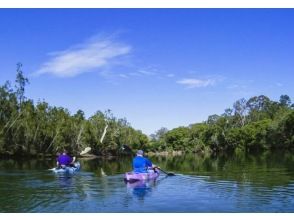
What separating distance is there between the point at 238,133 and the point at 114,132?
28.4 m

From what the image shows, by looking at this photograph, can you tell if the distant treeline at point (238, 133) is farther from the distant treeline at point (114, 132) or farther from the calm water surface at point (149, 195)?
the calm water surface at point (149, 195)

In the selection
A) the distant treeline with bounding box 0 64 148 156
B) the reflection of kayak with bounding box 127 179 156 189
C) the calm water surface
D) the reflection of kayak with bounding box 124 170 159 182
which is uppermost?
the distant treeline with bounding box 0 64 148 156

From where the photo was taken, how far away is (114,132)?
8925 centimetres

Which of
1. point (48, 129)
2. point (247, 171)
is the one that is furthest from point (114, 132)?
point (247, 171)

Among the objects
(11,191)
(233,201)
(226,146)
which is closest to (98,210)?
(233,201)

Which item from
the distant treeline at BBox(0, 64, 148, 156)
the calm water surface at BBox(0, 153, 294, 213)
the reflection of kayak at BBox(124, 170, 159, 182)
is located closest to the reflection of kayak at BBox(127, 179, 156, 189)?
the calm water surface at BBox(0, 153, 294, 213)

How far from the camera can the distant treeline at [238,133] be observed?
9467 centimetres

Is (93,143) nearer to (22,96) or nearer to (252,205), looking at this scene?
(22,96)

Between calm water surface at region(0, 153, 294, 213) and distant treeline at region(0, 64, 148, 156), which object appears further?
distant treeline at region(0, 64, 148, 156)

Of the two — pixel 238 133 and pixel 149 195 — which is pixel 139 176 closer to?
pixel 149 195

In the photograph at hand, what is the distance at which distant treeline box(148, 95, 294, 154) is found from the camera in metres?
94.7

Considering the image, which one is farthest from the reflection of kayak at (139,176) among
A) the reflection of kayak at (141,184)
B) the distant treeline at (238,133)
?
the distant treeline at (238,133)

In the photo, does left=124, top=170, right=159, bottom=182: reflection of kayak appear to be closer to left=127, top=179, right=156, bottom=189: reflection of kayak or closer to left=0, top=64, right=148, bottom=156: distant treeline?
left=127, top=179, right=156, bottom=189: reflection of kayak

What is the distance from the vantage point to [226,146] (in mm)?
105375
